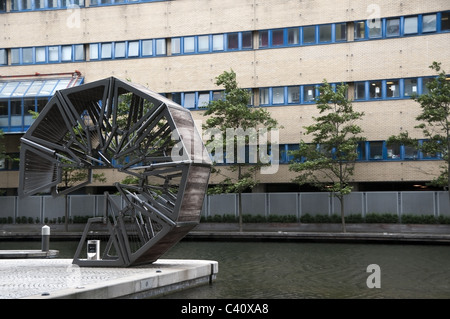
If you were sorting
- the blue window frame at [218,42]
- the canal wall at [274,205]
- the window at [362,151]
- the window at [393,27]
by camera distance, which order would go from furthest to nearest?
1. the blue window frame at [218,42]
2. the window at [362,151]
3. the window at [393,27]
4. the canal wall at [274,205]

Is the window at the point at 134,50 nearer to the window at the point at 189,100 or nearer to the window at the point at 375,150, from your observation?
the window at the point at 189,100

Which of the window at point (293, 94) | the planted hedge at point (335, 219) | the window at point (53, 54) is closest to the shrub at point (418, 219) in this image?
the planted hedge at point (335, 219)

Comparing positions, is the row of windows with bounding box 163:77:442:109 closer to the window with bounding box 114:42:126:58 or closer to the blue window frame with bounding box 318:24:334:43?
the blue window frame with bounding box 318:24:334:43

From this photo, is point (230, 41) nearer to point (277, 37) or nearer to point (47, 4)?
point (277, 37)

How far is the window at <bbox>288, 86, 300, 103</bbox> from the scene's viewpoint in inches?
1920

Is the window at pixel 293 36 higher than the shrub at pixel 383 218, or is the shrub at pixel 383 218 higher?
the window at pixel 293 36

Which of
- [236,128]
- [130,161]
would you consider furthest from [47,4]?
[130,161]

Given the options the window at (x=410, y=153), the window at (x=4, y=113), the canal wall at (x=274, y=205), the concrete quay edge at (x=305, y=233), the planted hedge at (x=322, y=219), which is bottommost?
the concrete quay edge at (x=305, y=233)

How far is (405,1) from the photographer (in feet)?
151

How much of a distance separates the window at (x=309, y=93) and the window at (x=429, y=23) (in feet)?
26.3

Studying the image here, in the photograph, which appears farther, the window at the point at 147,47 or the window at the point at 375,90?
the window at the point at 147,47

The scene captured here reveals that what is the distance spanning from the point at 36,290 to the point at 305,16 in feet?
117

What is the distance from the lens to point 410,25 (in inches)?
1816

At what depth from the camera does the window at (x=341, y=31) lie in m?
47.7
